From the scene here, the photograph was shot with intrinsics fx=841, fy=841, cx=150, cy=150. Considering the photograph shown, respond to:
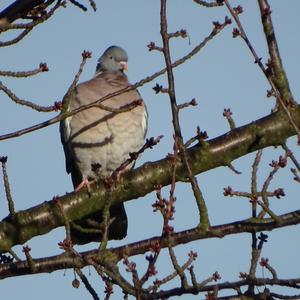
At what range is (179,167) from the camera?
465 centimetres

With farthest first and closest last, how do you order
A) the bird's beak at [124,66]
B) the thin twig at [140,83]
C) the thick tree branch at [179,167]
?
the bird's beak at [124,66], the thick tree branch at [179,167], the thin twig at [140,83]

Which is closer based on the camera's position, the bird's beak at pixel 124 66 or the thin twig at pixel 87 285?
the thin twig at pixel 87 285

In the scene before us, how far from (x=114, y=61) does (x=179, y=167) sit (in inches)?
119

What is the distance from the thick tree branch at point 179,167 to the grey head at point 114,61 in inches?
101

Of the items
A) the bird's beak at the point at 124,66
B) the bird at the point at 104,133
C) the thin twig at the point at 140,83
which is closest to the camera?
the thin twig at the point at 140,83

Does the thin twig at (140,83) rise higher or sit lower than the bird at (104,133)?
lower

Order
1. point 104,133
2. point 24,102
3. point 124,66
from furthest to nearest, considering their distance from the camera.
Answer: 1. point 124,66
2. point 104,133
3. point 24,102

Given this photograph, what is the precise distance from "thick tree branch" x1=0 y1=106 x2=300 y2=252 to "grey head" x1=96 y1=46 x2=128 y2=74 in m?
2.58

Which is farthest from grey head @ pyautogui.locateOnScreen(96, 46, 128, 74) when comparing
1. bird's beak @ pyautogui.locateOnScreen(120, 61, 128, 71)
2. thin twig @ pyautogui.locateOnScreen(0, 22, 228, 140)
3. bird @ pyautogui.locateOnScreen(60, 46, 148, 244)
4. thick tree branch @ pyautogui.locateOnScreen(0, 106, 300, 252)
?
thin twig @ pyautogui.locateOnScreen(0, 22, 228, 140)

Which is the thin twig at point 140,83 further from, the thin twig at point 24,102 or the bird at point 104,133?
the bird at point 104,133

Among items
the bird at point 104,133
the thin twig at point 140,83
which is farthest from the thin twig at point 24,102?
the bird at point 104,133

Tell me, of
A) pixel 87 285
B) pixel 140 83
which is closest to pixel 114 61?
pixel 140 83

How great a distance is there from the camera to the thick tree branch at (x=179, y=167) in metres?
4.73

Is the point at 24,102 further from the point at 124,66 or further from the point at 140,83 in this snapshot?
the point at 124,66
